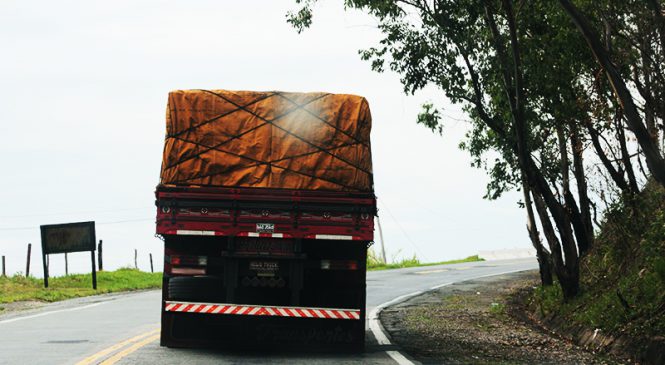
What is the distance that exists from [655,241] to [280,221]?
6.79 meters

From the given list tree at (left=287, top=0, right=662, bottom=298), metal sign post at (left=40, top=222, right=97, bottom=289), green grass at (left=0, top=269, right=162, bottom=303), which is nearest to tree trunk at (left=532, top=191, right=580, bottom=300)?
tree at (left=287, top=0, right=662, bottom=298)

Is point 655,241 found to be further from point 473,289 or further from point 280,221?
point 473,289

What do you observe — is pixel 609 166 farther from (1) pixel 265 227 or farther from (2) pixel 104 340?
(2) pixel 104 340

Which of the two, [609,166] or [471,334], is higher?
[609,166]

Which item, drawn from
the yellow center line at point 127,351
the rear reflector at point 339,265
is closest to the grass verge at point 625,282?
Result: the rear reflector at point 339,265

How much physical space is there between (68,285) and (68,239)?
200 centimetres

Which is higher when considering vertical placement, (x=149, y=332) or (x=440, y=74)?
(x=440, y=74)

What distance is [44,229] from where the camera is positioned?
3114cm

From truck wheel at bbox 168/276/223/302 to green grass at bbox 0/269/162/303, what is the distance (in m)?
13.8

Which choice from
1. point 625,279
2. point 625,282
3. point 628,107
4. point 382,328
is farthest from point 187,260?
point 625,279

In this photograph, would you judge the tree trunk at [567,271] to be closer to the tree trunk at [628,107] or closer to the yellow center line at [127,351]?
the tree trunk at [628,107]

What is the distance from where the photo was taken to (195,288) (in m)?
13.0

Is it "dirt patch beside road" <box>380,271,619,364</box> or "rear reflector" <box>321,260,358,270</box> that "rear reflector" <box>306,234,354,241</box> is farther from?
"dirt patch beside road" <box>380,271,619,364</box>

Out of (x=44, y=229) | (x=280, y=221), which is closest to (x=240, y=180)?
(x=280, y=221)
